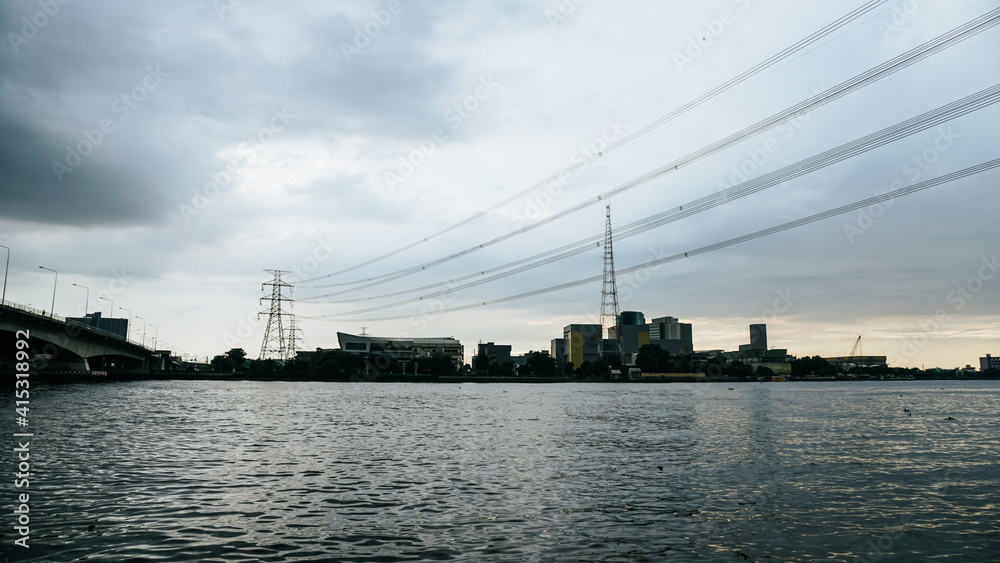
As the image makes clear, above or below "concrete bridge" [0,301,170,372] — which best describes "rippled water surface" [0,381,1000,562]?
below

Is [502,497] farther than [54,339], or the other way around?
[54,339]

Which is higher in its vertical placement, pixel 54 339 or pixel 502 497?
pixel 54 339

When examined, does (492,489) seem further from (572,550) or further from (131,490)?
(131,490)

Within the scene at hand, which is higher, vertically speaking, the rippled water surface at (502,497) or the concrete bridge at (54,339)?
the concrete bridge at (54,339)

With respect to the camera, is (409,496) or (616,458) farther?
(616,458)

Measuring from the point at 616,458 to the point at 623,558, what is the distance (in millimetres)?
19294

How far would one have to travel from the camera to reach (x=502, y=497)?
75.6ft

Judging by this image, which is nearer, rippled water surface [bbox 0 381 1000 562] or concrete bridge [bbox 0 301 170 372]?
rippled water surface [bbox 0 381 1000 562]

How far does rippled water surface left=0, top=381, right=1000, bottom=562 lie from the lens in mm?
16562

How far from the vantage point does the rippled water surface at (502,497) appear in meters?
16.6

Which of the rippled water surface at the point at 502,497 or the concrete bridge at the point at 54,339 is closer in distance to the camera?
the rippled water surface at the point at 502,497

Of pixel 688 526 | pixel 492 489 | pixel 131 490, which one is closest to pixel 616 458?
pixel 492 489

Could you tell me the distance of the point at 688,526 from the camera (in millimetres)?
19094

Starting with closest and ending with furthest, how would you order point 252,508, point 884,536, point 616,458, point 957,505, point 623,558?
point 623,558 → point 884,536 → point 252,508 → point 957,505 → point 616,458
